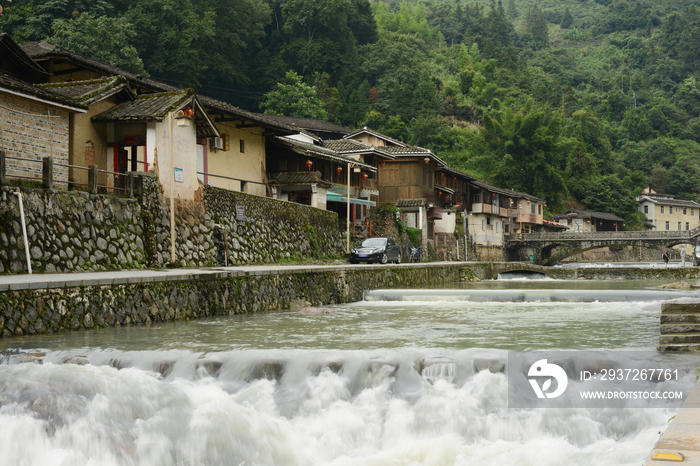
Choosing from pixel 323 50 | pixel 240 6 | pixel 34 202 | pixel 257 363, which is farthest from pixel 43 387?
pixel 323 50

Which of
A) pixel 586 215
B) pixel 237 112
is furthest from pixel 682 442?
pixel 586 215

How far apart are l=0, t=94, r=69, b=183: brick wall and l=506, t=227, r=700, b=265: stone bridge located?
173ft

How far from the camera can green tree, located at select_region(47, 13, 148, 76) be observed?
41312 mm

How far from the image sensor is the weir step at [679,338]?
28.1 feet

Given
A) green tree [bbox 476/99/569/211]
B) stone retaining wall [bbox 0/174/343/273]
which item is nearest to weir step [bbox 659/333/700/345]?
stone retaining wall [bbox 0/174/343/273]

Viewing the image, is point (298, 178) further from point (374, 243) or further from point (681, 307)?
point (681, 307)

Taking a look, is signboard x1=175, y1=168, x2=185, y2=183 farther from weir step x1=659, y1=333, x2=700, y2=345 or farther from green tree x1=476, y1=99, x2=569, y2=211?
green tree x1=476, y1=99, x2=569, y2=211

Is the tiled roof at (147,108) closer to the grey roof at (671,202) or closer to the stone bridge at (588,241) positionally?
the stone bridge at (588,241)

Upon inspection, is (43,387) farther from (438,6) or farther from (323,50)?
(438,6)

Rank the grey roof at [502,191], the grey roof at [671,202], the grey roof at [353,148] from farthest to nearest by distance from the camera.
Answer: the grey roof at [671,202]
the grey roof at [502,191]
the grey roof at [353,148]

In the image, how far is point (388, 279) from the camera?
24.4 m

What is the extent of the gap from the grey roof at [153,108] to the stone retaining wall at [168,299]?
19.5ft

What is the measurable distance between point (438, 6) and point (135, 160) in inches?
5738

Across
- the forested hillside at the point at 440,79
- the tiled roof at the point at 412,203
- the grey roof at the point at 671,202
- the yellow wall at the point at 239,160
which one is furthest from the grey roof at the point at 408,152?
the grey roof at the point at 671,202
